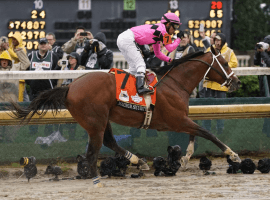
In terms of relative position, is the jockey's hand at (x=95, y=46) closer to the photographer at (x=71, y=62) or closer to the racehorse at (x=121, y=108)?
the photographer at (x=71, y=62)

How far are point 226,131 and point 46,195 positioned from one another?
3347 millimetres

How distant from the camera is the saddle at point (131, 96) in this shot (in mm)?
6074

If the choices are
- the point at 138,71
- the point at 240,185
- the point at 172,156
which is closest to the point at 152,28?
the point at 138,71

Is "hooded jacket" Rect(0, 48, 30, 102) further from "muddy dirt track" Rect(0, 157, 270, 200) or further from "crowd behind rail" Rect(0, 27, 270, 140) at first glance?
"muddy dirt track" Rect(0, 157, 270, 200)

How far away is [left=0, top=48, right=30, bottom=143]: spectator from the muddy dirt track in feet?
1.59

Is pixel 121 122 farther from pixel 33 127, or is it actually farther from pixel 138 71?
pixel 33 127

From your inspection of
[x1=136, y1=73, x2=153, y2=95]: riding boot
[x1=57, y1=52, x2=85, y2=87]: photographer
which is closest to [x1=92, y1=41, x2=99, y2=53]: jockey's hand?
[x1=57, y1=52, x2=85, y2=87]: photographer

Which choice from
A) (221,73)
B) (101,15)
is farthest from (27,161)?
(101,15)

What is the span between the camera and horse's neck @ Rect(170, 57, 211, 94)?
6527 millimetres

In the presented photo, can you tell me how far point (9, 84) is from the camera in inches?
290

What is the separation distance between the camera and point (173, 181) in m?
6.35

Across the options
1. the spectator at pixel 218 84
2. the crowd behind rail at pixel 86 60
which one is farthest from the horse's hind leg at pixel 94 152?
the spectator at pixel 218 84

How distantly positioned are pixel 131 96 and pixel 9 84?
2.27 m

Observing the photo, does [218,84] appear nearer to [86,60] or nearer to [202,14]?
[86,60]
